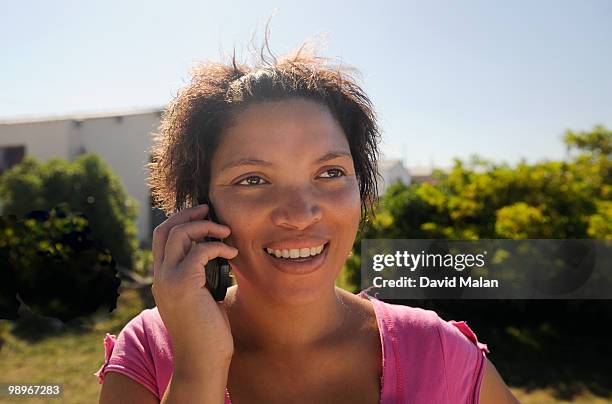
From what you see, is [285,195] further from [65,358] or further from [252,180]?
[65,358]

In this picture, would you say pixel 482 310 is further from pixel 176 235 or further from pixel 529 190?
pixel 176 235

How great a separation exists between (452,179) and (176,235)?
540 centimetres

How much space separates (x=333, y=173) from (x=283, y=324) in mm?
465

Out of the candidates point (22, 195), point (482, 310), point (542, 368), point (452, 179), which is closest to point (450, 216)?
point (452, 179)

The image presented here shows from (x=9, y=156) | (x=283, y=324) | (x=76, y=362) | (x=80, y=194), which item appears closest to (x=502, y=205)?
(x=76, y=362)

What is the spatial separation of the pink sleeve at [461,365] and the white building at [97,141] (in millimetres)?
13343

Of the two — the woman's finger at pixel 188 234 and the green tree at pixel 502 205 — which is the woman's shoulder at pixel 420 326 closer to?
the woman's finger at pixel 188 234

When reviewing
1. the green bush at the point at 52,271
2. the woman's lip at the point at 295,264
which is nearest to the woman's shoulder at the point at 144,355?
the woman's lip at the point at 295,264

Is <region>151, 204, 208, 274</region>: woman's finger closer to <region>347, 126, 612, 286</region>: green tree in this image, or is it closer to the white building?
<region>347, 126, 612, 286</region>: green tree

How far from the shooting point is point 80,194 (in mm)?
9250

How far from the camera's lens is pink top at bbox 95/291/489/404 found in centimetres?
161

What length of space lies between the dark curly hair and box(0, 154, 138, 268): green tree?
7.69 meters

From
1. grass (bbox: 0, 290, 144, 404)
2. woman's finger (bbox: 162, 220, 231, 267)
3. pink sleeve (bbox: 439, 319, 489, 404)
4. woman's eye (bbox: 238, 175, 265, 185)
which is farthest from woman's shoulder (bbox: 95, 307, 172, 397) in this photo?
grass (bbox: 0, 290, 144, 404)

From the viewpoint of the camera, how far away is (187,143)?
1712mm
